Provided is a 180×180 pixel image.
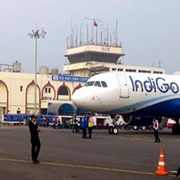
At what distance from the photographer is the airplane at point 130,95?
32.0m

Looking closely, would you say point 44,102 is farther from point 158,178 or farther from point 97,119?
point 158,178

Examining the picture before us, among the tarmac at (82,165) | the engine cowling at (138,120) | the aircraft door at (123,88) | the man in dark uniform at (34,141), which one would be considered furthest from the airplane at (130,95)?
the man in dark uniform at (34,141)

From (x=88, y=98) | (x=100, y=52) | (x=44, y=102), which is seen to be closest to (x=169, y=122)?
(x=44, y=102)

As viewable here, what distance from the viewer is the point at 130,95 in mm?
32562

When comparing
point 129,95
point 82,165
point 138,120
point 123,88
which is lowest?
point 82,165

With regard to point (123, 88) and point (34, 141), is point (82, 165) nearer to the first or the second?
point (34, 141)

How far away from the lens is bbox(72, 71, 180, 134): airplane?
3203 centimetres

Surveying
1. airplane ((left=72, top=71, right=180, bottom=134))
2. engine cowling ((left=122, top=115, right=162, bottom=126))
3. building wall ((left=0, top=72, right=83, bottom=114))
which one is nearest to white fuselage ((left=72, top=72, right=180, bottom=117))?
airplane ((left=72, top=71, right=180, bottom=134))

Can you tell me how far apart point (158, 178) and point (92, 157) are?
17.0 ft

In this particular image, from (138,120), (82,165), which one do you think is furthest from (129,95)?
(82,165)

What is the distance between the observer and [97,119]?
55.6 metres

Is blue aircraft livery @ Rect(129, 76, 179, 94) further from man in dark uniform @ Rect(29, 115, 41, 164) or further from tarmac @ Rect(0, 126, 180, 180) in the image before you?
man in dark uniform @ Rect(29, 115, 41, 164)

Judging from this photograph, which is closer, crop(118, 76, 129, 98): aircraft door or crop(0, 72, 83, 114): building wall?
crop(118, 76, 129, 98): aircraft door

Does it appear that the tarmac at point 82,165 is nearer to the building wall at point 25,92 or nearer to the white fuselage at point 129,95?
the white fuselage at point 129,95
